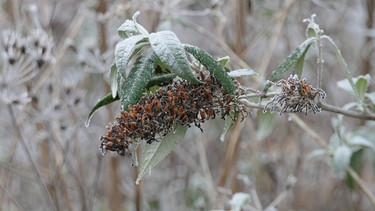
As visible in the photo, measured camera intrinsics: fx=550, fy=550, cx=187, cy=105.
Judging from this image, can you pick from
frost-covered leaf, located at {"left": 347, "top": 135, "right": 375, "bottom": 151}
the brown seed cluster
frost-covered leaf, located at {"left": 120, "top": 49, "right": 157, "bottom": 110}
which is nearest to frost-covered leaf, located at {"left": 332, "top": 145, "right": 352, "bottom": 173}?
frost-covered leaf, located at {"left": 347, "top": 135, "right": 375, "bottom": 151}

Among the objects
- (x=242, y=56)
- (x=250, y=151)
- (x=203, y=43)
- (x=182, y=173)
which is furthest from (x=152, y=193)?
(x=242, y=56)

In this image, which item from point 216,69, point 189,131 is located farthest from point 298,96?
point 189,131

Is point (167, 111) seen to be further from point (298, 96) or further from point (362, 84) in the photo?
point (362, 84)

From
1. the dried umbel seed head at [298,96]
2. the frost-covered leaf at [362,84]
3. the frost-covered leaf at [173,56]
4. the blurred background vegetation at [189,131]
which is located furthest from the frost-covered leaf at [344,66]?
the blurred background vegetation at [189,131]

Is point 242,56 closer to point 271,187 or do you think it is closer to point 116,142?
point 271,187

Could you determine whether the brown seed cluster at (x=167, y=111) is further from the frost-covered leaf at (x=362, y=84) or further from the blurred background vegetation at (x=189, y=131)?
the blurred background vegetation at (x=189, y=131)

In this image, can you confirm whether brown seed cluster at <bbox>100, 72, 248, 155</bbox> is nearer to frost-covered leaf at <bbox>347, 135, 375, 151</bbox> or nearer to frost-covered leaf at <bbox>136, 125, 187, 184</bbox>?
frost-covered leaf at <bbox>136, 125, 187, 184</bbox>
